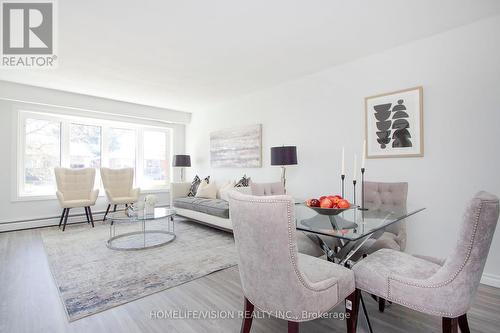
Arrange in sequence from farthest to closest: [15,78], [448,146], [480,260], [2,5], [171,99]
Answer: [171,99], [15,78], [448,146], [2,5], [480,260]

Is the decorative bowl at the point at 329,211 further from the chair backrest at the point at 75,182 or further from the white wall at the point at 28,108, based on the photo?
the white wall at the point at 28,108

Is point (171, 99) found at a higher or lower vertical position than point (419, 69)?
higher

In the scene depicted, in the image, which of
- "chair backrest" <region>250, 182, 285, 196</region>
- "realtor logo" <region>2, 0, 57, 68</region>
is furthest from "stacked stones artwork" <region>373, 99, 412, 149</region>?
"realtor logo" <region>2, 0, 57, 68</region>

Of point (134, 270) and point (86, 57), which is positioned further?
point (86, 57)

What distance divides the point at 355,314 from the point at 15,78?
5.38 m

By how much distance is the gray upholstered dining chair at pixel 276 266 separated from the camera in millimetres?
1126

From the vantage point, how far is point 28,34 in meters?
2.61

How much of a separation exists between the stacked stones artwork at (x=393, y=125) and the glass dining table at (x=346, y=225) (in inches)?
36.4

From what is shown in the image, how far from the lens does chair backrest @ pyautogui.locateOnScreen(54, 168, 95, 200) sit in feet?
14.4

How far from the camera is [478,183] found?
234 cm

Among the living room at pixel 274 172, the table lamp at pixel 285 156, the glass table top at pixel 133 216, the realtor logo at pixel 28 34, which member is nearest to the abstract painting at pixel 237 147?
the living room at pixel 274 172

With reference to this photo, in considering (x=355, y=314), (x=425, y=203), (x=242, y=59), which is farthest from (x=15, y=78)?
(x=425, y=203)

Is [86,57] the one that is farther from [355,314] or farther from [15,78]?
[355,314]

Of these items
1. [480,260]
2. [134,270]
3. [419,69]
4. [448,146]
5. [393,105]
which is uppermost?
[419,69]
